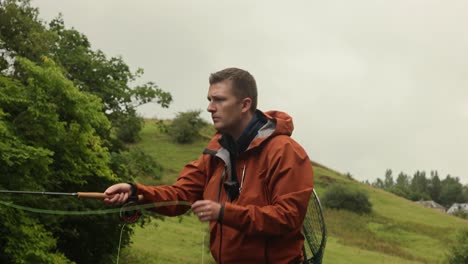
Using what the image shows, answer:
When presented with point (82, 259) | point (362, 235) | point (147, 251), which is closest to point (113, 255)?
point (82, 259)

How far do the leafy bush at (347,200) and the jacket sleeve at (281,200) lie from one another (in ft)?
212

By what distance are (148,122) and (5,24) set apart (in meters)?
65.3

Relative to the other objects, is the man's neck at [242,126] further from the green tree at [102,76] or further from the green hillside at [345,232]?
the green tree at [102,76]

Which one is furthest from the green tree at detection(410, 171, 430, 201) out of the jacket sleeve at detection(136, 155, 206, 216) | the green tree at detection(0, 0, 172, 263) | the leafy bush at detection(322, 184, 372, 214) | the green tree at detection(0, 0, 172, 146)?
the jacket sleeve at detection(136, 155, 206, 216)

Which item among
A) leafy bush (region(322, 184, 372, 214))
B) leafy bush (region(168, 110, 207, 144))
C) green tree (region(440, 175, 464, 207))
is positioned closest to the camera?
leafy bush (region(322, 184, 372, 214))

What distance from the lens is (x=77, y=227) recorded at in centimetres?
2361

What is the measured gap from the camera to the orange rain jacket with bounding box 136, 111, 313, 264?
3.93 m

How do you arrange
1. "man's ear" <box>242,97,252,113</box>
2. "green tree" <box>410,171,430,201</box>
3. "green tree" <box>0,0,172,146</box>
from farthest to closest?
1. "green tree" <box>410,171,430,201</box>
2. "green tree" <box>0,0,172,146</box>
3. "man's ear" <box>242,97,252,113</box>

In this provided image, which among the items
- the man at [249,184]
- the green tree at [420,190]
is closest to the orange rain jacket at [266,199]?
the man at [249,184]

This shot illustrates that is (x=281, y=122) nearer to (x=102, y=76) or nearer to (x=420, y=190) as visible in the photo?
(x=102, y=76)

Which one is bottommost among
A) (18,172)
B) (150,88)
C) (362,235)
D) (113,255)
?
(362,235)

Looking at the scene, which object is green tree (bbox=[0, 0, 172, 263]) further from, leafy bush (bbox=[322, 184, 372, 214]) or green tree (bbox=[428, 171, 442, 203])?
green tree (bbox=[428, 171, 442, 203])

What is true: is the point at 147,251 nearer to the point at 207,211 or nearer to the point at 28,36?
the point at 28,36

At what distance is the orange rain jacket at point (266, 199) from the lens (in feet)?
12.9
